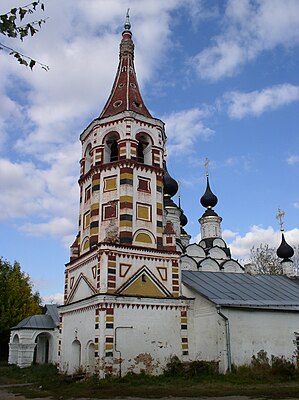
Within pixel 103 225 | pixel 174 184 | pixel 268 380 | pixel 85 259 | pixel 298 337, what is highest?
pixel 174 184

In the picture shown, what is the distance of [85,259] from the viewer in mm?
18641

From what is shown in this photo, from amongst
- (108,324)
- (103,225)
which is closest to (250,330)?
(108,324)

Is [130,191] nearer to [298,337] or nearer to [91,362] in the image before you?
[91,362]

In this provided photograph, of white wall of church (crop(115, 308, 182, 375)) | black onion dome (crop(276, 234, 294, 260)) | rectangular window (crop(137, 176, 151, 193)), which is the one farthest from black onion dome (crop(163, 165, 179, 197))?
white wall of church (crop(115, 308, 182, 375))

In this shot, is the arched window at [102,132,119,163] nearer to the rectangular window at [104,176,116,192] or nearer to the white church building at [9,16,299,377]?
the white church building at [9,16,299,377]

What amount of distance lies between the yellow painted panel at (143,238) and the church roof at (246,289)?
2.58 meters

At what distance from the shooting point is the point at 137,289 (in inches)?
683

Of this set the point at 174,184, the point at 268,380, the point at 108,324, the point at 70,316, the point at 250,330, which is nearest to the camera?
the point at 268,380

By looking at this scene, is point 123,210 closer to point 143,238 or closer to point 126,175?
point 143,238

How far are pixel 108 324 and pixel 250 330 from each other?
5.97 meters

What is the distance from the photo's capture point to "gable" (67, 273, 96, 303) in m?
17.8

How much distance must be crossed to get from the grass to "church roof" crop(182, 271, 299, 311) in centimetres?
276

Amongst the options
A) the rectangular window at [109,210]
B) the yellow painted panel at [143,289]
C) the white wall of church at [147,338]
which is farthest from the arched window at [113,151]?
the white wall of church at [147,338]

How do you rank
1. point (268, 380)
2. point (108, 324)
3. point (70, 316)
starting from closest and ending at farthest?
point (268, 380) < point (108, 324) < point (70, 316)
